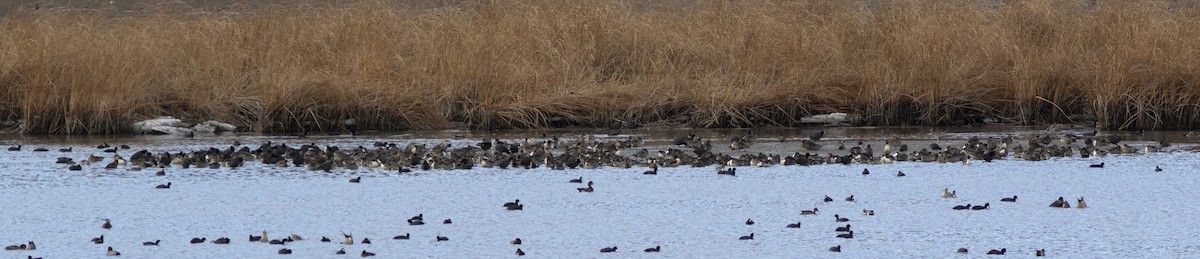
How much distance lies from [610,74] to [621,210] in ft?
30.1

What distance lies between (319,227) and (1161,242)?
4.81 m

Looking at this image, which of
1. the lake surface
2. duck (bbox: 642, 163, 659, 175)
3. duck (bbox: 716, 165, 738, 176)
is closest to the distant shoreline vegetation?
the lake surface

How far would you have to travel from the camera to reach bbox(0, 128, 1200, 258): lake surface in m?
8.91

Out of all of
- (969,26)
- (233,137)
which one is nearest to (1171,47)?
(969,26)

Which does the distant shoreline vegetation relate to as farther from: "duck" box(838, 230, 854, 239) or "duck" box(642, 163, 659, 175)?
"duck" box(838, 230, 854, 239)

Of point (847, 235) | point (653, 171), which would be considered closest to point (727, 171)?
point (653, 171)

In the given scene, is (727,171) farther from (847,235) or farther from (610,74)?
(610,74)

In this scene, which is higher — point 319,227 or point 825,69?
point 825,69

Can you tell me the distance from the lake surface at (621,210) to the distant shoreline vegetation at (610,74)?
2888mm

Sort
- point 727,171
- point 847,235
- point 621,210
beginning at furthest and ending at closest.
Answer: point 727,171 → point 621,210 → point 847,235

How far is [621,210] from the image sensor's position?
10.6 m

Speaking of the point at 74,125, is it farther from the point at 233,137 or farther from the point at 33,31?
the point at 33,31

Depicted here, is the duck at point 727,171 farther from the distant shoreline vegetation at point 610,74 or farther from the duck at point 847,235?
the distant shoreline vegetation at point 610,74

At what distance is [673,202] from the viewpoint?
11023mm
